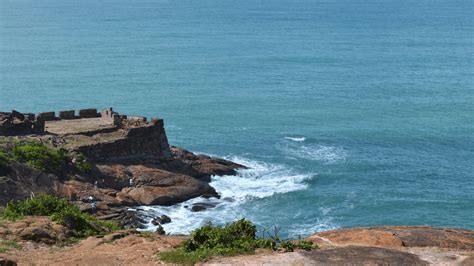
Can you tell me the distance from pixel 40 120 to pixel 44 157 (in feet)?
22.7

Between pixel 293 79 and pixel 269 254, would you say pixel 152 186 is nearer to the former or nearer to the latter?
pixel 269 254

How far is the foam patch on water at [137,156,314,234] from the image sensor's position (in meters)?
43.6

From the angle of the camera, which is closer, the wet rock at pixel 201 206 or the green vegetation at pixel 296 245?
the green vegetation at pixel 296 245

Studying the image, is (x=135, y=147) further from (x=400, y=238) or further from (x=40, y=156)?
(x=400, y=238)

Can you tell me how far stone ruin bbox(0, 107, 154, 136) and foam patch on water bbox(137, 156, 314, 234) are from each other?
6439 millimetres

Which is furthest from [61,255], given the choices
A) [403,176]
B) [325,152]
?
[325,152]

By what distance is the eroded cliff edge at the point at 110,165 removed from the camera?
134 feet

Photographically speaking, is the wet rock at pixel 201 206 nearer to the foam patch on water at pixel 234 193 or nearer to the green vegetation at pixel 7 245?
the foam patch on water at pixel 234 193

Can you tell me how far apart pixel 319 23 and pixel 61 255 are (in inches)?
6306

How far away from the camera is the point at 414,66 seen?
108000mm

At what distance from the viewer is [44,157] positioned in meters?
41.6

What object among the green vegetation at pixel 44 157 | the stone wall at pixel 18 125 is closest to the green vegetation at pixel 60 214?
the green vegetation at pixel 44 157

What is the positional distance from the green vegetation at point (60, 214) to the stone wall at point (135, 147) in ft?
63.9

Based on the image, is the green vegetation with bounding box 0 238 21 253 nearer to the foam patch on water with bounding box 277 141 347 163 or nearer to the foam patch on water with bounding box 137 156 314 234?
the foam patch on water with bounding box 137 156 314 234
